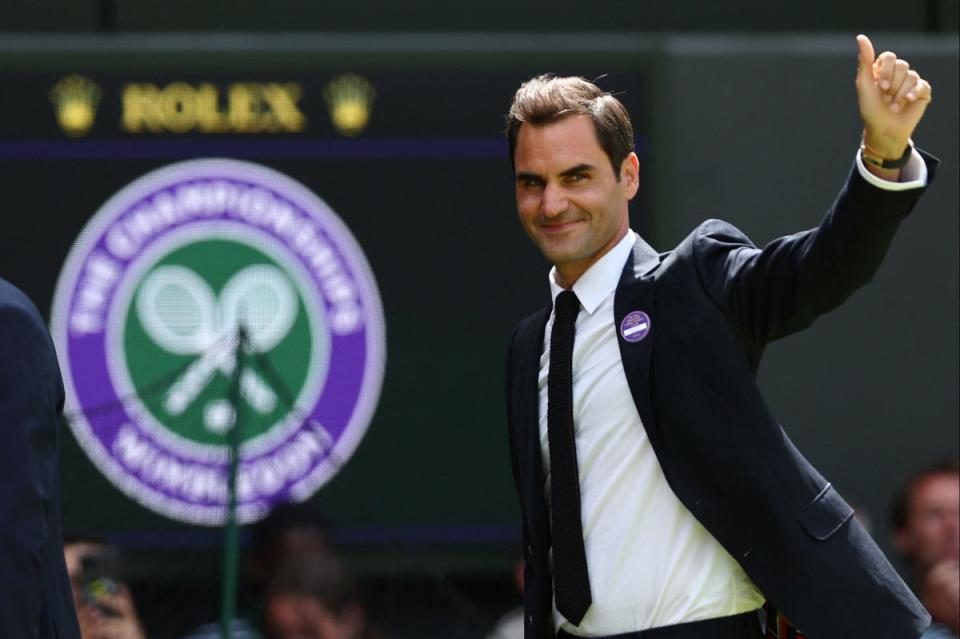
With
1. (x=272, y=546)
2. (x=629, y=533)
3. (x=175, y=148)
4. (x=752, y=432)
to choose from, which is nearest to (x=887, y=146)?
(x=752, y=432)

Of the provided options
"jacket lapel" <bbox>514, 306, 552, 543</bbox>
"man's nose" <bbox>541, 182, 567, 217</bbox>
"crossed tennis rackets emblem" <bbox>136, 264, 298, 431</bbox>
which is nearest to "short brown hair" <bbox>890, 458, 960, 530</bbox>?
"crossed tennis rackets emblem" <bbox>136, 264, 298, 431</bbox>

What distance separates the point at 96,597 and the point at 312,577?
64 centimetres

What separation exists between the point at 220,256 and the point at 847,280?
3162 millimetres

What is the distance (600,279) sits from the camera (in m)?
3.10

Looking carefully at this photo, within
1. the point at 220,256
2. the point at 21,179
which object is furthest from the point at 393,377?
the point at 21,179

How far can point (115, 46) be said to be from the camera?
18.4 ft

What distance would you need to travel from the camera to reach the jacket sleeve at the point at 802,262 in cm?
264

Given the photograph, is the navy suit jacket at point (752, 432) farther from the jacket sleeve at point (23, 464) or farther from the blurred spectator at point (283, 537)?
the blurred spectator at point (283, 537)

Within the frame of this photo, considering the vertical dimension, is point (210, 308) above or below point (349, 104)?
below

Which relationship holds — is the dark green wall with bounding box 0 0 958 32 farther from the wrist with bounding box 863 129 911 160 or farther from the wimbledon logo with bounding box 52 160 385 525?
the wrist with bounding box 863 129 911 160

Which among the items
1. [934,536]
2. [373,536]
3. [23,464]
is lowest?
[373,536]

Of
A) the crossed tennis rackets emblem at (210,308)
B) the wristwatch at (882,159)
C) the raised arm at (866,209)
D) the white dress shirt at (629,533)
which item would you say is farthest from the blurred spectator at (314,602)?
the wristwatch at (882,159)

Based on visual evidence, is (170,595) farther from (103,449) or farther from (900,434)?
(900,434)

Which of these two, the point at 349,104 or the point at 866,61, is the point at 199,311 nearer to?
the point at 349,104
